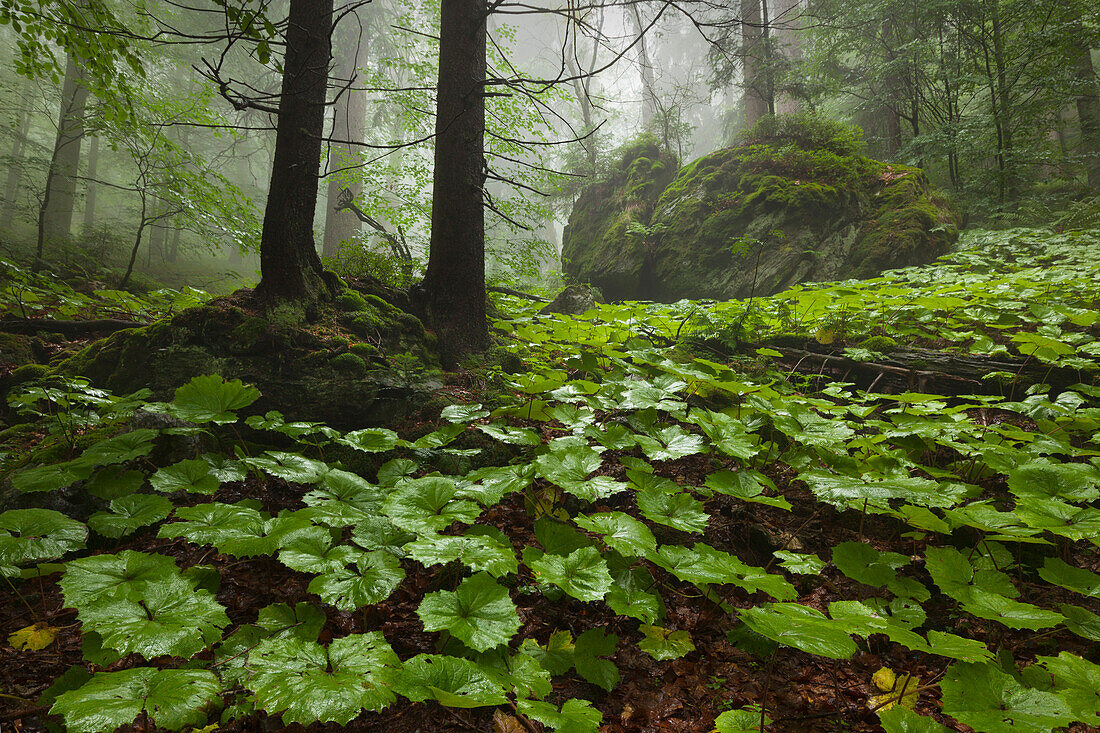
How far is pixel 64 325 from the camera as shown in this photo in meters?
4.07

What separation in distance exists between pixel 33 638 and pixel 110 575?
0.39 metres

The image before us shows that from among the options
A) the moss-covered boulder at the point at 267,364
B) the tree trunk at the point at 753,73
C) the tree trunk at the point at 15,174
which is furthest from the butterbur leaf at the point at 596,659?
the tree trunk at the point at 15,174

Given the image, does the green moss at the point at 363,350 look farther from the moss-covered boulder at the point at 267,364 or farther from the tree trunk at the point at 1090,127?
the tree trunk at the point at 1090,127

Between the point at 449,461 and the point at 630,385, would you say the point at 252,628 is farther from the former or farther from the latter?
the point at 630,385

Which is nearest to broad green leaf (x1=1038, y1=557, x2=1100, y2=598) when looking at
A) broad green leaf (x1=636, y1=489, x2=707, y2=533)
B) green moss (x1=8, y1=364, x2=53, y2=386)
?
broad green leaf (x1=636, y1=489, x2=707, y2=533)

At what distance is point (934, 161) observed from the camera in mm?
7910

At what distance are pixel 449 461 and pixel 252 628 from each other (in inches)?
44.7

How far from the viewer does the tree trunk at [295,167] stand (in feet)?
10.4

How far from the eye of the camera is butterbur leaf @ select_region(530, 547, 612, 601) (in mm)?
1331

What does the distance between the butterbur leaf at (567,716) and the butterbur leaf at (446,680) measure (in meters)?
0.09

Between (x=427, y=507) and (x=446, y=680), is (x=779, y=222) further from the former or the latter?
(x=446, y=680)

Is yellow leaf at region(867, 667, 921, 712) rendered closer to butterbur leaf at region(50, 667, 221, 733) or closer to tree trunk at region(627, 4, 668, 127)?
butterbur leaf at region(50, 667, 221, 733)

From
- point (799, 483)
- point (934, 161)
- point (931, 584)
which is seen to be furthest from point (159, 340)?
point (934, 161)

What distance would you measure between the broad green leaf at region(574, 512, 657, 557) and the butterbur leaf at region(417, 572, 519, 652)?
39 cm
